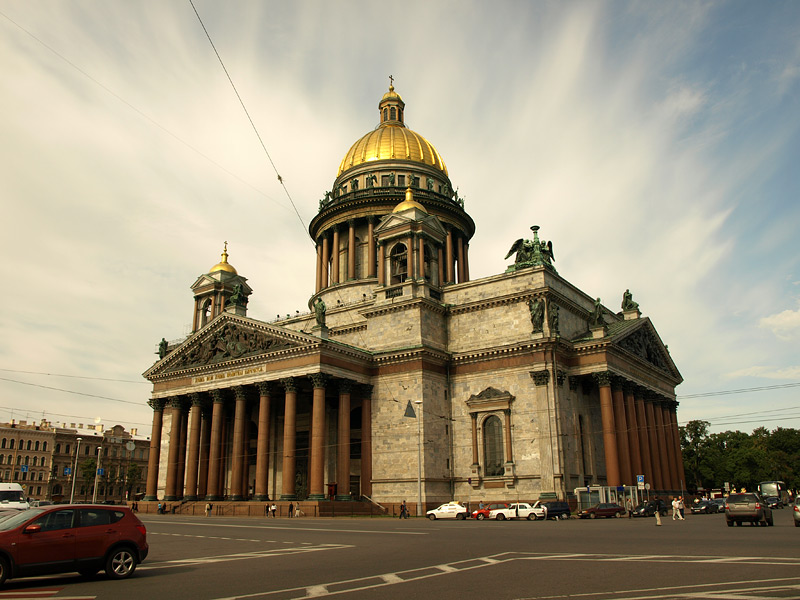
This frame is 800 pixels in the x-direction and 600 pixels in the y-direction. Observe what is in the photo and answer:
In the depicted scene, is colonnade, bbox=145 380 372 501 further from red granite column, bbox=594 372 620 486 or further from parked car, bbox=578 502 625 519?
red granite column, bbox=594 372 620 486

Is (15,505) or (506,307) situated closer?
(15,505)

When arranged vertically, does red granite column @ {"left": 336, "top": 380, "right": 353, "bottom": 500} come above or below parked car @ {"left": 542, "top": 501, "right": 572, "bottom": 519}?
above

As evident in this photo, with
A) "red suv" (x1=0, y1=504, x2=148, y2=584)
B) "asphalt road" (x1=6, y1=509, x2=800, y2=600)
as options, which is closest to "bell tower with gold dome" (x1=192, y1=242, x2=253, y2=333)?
"asphalt road" (x1=6, y1=509, x2=800, y2=600)

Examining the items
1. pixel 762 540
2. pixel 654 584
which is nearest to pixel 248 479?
pixel 762 540

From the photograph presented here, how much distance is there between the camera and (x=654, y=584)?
39.6 feet

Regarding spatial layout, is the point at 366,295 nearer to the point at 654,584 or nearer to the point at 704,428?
the point at 654,584

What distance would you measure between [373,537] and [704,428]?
281 feet

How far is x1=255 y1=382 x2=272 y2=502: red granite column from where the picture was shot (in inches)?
1943

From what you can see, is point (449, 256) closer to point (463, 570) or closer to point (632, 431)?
point (632, 431)

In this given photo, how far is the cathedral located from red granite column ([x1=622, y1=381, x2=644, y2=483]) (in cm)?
16

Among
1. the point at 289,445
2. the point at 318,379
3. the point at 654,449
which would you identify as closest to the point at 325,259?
the point at 318,379

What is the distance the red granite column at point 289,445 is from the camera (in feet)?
158

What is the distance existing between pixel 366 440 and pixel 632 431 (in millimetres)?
20586

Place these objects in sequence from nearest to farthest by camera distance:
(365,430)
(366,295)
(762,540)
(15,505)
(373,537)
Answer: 1. (762,540)
2. (373,537)
3. (15,505)
4. (365,430)
5. (366,295)
